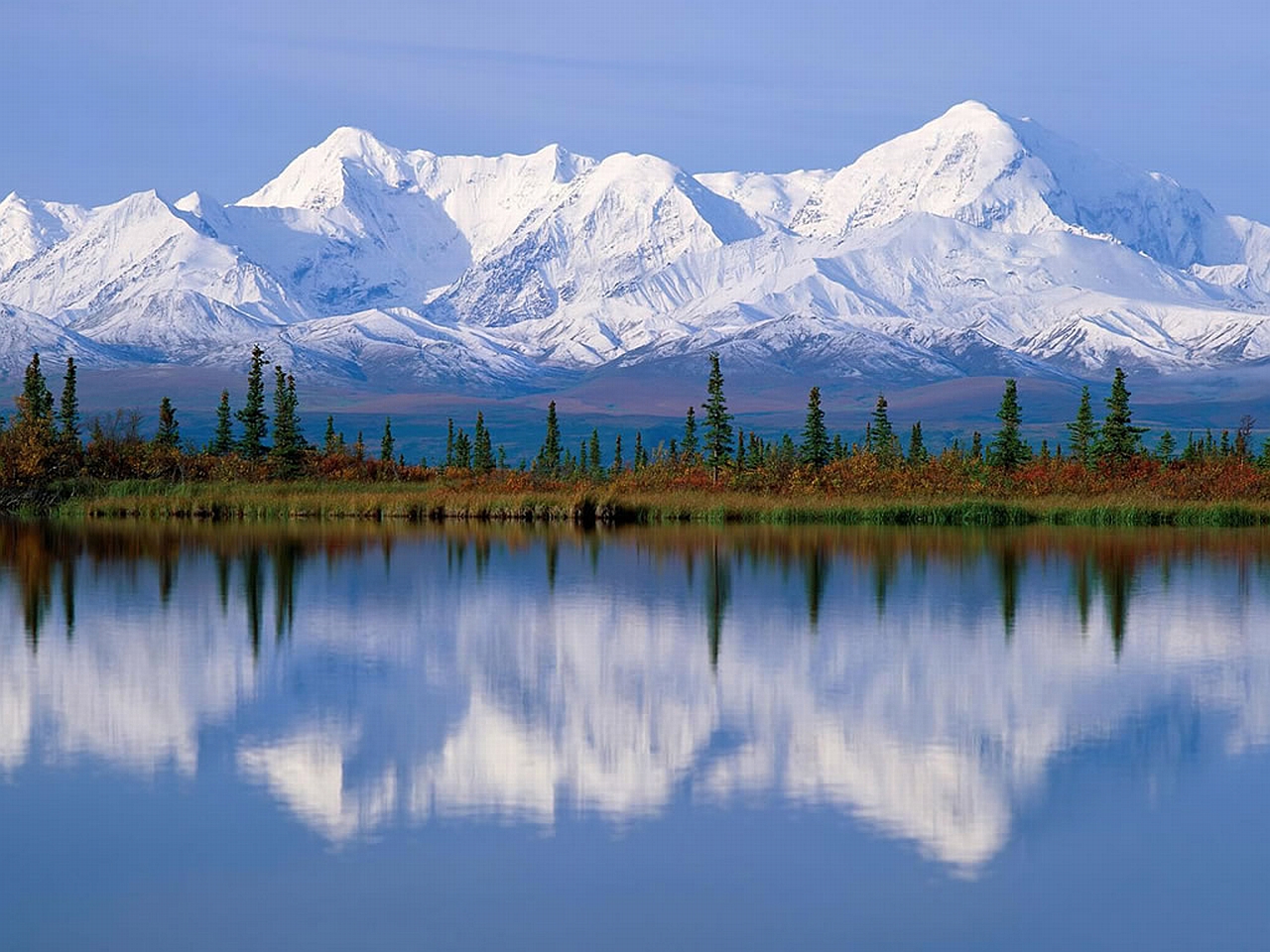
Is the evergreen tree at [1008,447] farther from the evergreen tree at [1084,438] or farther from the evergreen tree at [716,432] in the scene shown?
the evergreen tree at [716,432]

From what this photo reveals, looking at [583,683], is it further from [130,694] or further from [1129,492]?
[1129,492]

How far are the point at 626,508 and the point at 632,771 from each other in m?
52.0

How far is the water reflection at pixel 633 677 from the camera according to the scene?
19.1m

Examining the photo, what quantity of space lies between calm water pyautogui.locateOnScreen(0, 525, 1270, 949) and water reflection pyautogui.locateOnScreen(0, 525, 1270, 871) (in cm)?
10

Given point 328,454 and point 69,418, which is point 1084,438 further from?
point 69,418

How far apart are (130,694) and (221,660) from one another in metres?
3.52

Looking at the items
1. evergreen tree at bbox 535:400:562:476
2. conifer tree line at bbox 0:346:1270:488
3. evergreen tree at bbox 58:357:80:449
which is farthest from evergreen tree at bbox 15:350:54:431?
evergreen tree at bbox 535:400:562:476

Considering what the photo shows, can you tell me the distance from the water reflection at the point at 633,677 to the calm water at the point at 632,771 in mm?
99

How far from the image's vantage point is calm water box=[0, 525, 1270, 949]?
14.8 m

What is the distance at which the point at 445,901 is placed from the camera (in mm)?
15000

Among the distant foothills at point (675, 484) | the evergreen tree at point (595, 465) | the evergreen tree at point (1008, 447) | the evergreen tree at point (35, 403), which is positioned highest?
the evergreen tree at point (35, 403)

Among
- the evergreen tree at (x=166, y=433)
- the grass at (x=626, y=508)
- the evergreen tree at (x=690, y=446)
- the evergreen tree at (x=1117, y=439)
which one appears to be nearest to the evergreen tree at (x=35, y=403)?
the grass at (x=626, y=508)

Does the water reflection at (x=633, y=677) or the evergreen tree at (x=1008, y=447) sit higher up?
the evergreen tree at (x=1008, y=447)

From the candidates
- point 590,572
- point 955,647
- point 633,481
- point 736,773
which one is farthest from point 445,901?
point 633,481
